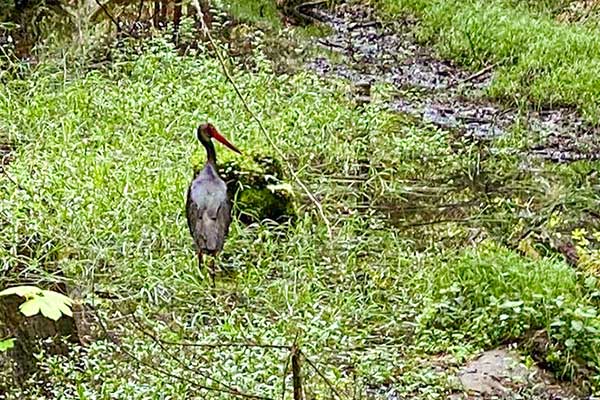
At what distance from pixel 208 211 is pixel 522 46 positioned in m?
5.30

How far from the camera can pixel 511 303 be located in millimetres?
4301

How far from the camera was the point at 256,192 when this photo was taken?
5.71 meters

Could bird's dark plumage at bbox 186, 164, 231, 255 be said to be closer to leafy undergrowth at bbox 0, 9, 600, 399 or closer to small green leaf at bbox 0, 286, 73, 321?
leafy undergrowth at bbox 0, 9, 600, 399

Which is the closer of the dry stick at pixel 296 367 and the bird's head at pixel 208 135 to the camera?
the dry stick at pixel 296 367

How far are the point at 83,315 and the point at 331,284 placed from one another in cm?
117

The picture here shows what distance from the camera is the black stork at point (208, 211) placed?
5031mm

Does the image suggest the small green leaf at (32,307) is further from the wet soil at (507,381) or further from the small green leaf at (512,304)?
the small green leaf at (512,304)

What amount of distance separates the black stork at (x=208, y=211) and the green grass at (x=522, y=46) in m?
3.91

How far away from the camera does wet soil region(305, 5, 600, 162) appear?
7816 mm

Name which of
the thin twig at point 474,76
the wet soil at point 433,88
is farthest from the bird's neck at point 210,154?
the thin twig at point 474,76

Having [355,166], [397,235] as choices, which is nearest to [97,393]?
[397,235]

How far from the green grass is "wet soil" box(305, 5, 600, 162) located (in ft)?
0.47

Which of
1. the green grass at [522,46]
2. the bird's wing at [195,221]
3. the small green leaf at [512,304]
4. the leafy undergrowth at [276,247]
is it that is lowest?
the green grass at [522,46]

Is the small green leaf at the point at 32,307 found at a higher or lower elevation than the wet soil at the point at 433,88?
higher
